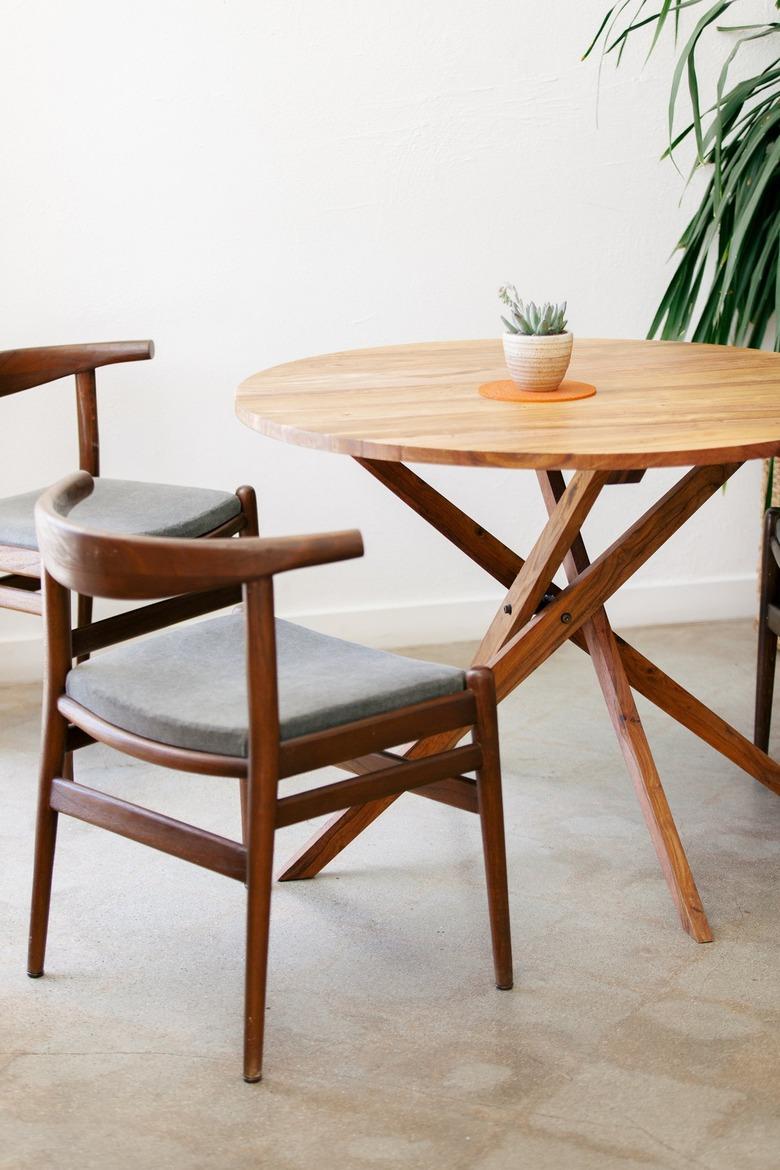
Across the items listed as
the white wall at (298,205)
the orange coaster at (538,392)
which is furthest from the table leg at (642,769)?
the white wall at (298,205)

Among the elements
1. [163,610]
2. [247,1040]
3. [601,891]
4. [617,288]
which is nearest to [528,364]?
[163,610]

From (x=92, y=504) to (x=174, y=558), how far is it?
1212 mm

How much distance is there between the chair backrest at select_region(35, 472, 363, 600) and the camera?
63.7 inches

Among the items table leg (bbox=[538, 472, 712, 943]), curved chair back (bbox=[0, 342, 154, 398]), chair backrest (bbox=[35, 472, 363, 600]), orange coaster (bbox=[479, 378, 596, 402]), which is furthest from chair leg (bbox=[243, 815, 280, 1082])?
curved chair back (bbox=[0, 342, 154, 398])

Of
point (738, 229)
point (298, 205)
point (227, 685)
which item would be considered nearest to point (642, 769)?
point (227, 685)

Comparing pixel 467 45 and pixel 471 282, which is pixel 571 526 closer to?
pixel 471 282

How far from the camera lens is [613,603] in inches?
150

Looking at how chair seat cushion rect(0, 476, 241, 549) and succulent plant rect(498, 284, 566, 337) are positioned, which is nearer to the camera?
succulent plant rect(498, 284, 566, 337)

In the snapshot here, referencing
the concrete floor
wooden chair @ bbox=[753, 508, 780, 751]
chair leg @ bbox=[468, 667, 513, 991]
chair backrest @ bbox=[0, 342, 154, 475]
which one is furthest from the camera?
chair backrest @ bbox=[0, 342, 154, 475]

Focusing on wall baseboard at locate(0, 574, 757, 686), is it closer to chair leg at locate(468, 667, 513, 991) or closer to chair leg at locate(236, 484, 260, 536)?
chair leg at locate(236, 484, 260, 536)

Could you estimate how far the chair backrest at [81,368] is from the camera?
3.00 meters

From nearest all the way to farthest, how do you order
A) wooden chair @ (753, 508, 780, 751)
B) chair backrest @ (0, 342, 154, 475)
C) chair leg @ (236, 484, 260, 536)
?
wooden chair @ (753, 508, 780, 751), chair leg @ (236, 484, 260, 536), chair backrest @ (0, 342, 154, 475)

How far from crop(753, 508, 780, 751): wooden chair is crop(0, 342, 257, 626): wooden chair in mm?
1018

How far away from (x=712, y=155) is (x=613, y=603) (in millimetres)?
1215
